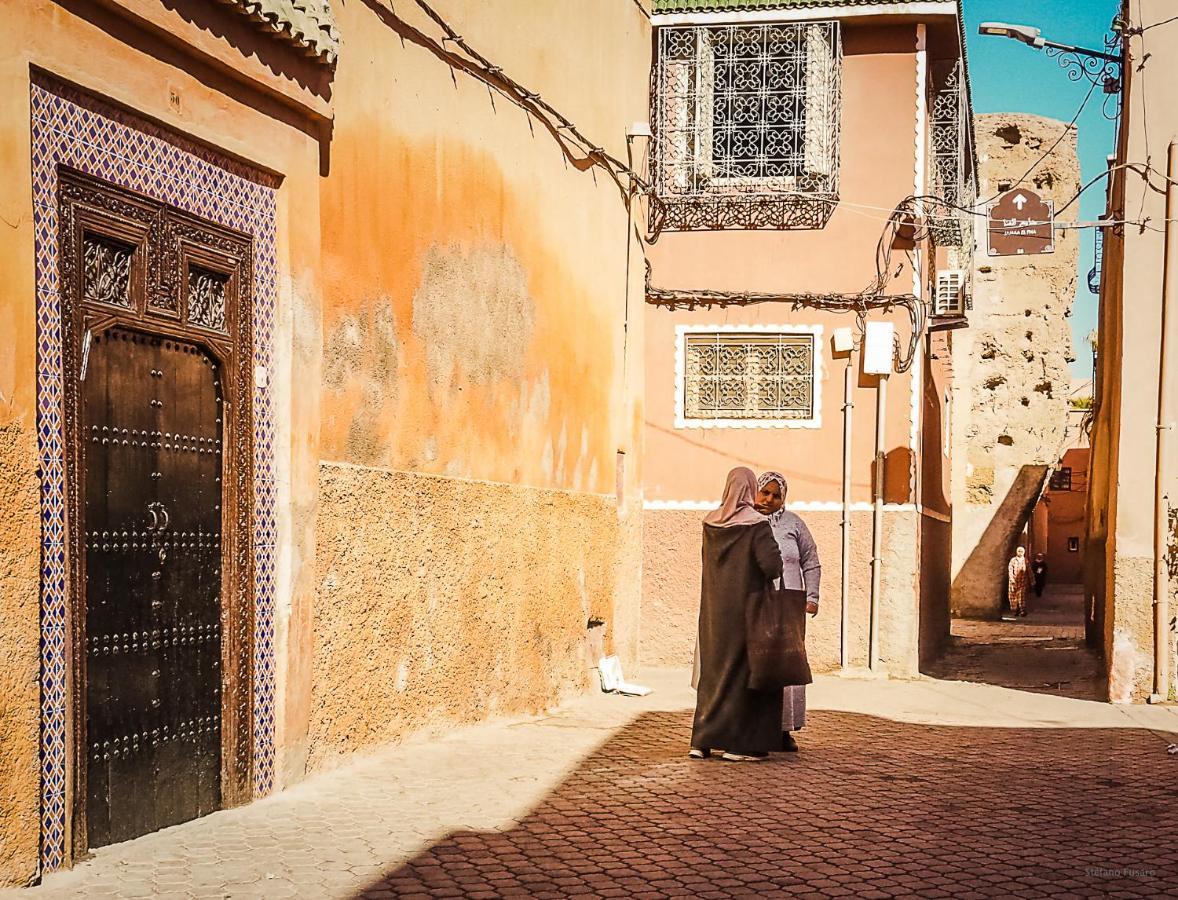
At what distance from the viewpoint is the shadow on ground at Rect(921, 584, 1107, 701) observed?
45.8 ft

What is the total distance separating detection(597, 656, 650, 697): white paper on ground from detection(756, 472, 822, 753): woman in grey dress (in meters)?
3.55

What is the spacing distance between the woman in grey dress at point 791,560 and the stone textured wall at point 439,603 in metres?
1.89

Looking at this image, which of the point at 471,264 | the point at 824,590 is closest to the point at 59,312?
the point at 471,264

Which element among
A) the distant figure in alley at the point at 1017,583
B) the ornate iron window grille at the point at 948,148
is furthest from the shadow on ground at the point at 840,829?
the distant figure in alley at the point at 1017,583

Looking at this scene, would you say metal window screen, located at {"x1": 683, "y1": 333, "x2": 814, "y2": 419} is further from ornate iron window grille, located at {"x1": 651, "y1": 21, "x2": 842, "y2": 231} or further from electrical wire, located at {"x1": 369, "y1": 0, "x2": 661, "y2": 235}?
→ electrical wire, located at {"x1": 369, "y1": 0, "x2": 661, "y2": 235}

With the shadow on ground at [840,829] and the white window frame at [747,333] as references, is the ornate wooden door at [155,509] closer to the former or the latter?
the shadow on ground at [840,829]

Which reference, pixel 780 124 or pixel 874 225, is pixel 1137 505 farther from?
pixel 780 124

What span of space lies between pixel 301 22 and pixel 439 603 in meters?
3.59

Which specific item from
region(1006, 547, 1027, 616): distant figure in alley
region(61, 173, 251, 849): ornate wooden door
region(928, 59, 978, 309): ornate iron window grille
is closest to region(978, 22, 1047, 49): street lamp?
region(928, 59, 978, 309): ornate iron window grille

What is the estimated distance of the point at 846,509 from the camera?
1470 centimetres

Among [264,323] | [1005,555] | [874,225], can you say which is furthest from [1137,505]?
[1005,555]

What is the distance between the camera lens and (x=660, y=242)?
50.6 ft

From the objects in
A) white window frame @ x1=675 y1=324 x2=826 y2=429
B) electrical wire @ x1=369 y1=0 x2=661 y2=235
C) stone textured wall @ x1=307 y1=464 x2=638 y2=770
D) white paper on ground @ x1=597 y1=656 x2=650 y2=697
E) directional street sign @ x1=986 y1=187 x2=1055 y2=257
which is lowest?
white paper on ground @ x1=597 y1=656 x2=650 y2=697

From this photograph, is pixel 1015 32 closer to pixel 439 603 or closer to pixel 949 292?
pixel 949 292
